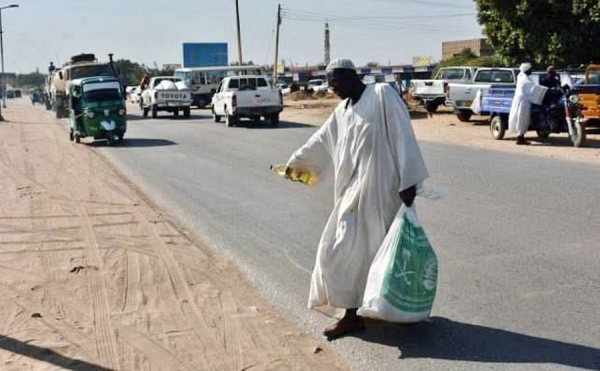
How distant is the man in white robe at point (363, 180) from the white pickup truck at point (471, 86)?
877 inches

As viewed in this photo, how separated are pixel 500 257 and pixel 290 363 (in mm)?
3089

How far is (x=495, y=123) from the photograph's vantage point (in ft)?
66.1

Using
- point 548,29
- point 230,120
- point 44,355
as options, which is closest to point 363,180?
point 44,355

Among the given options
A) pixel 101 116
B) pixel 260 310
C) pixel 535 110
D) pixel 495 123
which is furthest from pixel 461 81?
pixel 260 310

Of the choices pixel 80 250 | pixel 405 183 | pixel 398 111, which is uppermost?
pixel 398 111

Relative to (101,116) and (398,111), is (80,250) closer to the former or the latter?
(398,111)

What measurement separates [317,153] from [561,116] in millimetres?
13892

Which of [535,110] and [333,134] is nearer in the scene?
[333,134]

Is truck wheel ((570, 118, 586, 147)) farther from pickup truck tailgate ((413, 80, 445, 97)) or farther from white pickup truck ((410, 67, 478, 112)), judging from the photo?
pickup truck tailgate ((413, 80, 445, 97))

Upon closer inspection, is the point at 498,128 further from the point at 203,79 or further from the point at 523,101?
the point at 203,79

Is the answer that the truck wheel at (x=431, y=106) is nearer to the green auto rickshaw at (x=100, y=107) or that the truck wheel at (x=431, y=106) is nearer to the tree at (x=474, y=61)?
the tree at (x=474, y=61)

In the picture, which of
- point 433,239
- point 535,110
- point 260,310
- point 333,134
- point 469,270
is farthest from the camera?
point 535,110

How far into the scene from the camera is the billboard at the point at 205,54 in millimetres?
75375

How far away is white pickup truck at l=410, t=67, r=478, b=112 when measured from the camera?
29416 mm
